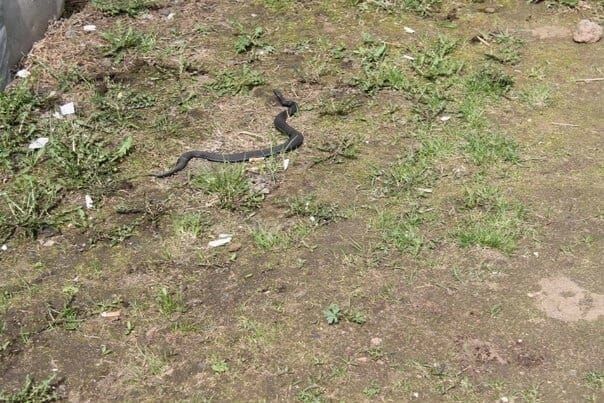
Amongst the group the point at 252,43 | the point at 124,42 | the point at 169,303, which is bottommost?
the point at 169,303

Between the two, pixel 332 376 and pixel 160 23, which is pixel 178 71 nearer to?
pixel 160 23

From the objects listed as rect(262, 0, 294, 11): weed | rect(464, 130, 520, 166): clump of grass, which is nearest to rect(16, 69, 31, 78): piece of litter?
rect(262, 0, 294, 11): weed

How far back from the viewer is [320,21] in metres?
6.89

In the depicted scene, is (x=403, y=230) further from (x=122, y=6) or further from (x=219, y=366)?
(x=122, y=6)

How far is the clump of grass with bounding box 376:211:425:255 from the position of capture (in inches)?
179

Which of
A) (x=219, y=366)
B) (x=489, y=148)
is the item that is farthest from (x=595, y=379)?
(x=489, y=148)

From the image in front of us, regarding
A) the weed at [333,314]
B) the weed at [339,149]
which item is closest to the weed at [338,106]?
the weed at [339,149]

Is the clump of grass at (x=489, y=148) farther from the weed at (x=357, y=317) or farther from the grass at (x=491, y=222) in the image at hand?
the weed at (x=357, y=317)

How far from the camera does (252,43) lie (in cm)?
655

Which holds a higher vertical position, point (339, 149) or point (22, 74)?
point (22, 74)

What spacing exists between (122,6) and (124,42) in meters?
0.58

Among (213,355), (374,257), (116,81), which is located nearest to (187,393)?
(213,355)

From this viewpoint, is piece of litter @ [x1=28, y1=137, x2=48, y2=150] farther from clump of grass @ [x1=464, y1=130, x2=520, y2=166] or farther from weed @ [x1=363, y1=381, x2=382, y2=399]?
weed @ [x1=363, y1=381, x2=382, y2=399]

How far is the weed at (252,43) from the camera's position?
21.3 ft
